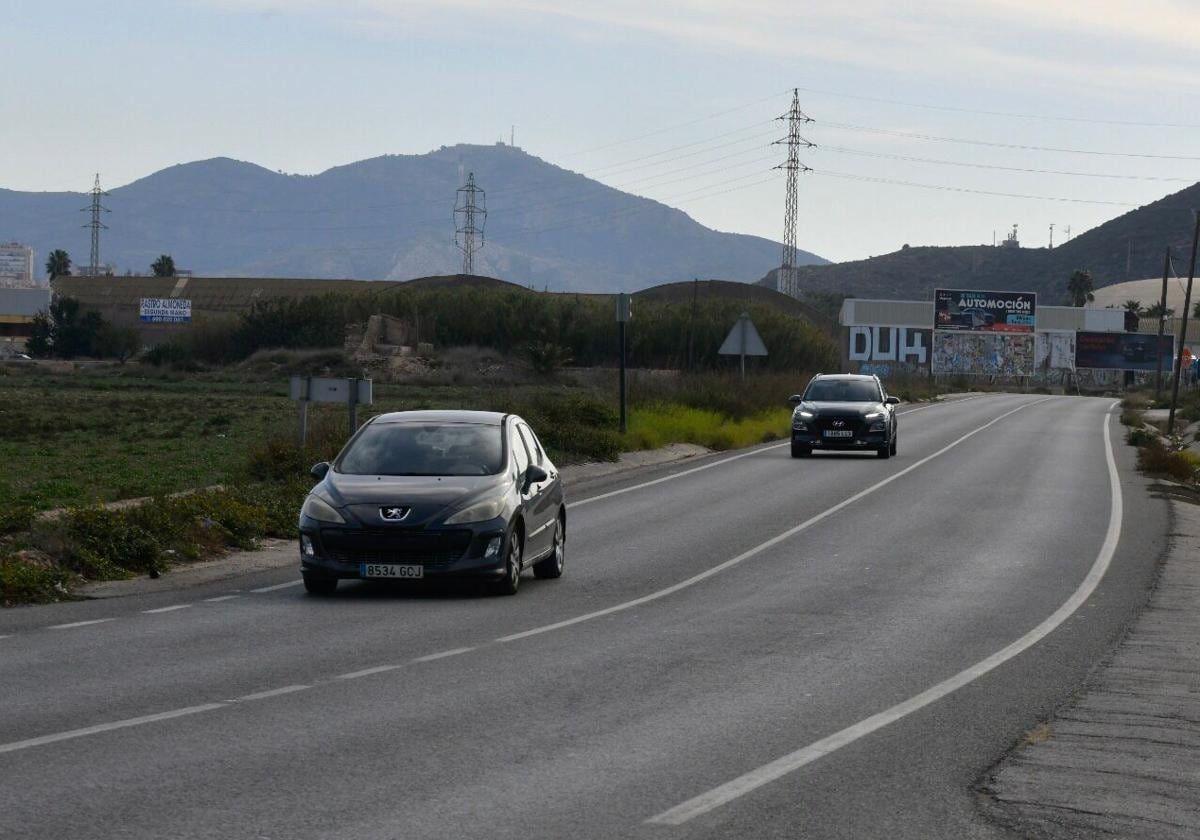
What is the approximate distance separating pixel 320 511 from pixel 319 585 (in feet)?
2.58

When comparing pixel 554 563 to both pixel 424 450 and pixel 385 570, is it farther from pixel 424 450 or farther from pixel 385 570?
pixel 385 570

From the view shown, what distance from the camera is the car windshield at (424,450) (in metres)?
16.4

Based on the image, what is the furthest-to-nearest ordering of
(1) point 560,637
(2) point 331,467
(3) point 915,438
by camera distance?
(3) point 915,438 < (2) point 331,467 < (1) point 560,637

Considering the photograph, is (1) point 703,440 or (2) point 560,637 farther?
(1) point 703,440

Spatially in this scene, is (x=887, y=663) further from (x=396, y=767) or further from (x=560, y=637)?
(x=396, y=767)

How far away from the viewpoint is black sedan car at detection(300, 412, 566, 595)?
15375 mm

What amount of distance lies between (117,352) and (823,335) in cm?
5113

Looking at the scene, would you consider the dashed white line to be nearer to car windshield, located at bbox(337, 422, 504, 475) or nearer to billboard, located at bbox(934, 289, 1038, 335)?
car windshield, located at bbox(337, 422, 504, 475)

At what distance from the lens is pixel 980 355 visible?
4970 inches

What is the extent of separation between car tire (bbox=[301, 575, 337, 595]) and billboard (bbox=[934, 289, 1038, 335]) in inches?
4238

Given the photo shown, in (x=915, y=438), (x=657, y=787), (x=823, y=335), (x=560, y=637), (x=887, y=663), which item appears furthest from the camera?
(x=823, y=335)

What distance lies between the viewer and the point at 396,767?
27.2ft

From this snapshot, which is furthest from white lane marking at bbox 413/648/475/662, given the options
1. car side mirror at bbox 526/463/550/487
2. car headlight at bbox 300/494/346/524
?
car side mirror at bbox 526/463/550/487

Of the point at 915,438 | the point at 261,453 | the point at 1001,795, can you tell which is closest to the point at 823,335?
the point at 915,438
